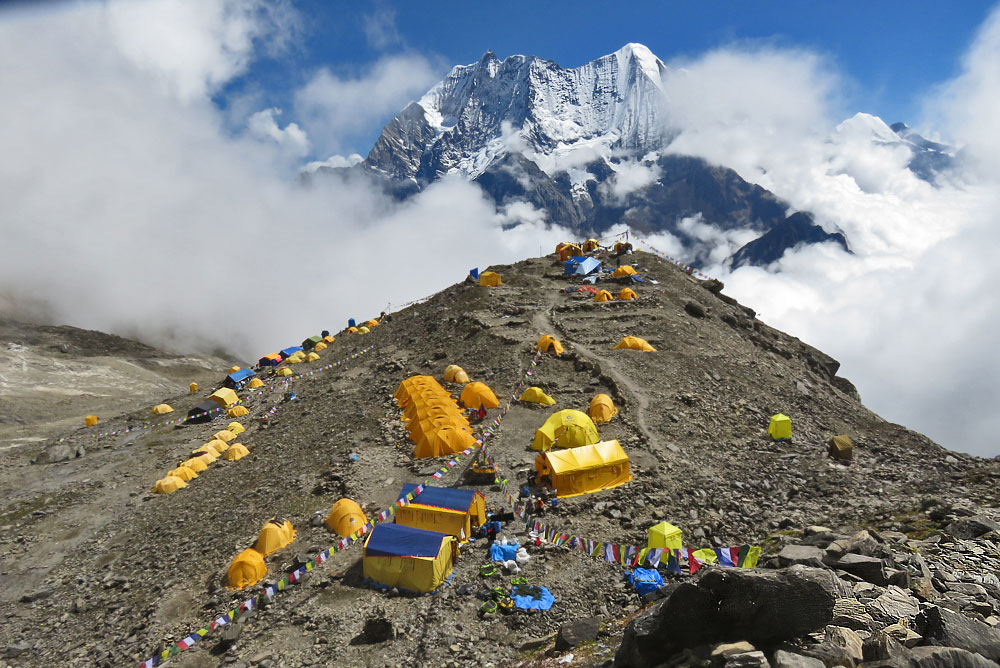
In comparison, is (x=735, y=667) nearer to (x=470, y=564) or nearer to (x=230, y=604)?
(x=470, y=564)

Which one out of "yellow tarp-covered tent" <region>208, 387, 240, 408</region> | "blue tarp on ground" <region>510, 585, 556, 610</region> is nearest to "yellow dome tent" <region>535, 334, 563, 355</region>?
"blue tarp on ground" <region>510, 585, 556, 610</region>

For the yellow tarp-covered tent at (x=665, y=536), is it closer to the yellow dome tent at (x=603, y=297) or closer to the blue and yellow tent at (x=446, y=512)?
the blue and yellow tent at (x=446, y=512)

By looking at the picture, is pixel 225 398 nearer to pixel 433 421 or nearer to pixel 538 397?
pixel 433 421

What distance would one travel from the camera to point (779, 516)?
21.6m

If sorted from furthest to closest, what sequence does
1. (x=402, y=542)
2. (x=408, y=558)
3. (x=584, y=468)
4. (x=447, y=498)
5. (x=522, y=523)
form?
(x=584, y=468), (x=522, y=523), (x=447, y=498), (x=402, y=542), (x=408, y=558)

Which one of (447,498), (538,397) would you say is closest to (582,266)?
(538,397)

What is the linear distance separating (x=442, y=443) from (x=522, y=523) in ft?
26.0

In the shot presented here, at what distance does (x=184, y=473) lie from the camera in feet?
104

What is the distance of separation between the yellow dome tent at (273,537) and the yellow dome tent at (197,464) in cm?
1334

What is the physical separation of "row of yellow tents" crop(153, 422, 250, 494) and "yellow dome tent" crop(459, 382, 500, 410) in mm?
14123

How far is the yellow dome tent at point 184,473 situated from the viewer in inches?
1241

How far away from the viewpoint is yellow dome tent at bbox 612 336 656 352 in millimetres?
39125

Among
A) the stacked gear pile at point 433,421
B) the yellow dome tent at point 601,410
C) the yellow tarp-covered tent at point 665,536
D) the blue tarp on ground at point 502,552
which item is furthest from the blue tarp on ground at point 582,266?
the blue tarp on ground at point 502,552

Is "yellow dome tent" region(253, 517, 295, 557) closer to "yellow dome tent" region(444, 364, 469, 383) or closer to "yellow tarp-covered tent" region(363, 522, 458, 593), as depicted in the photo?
"yellow tarp-covered tent" region(363, 522, 458, 593)
